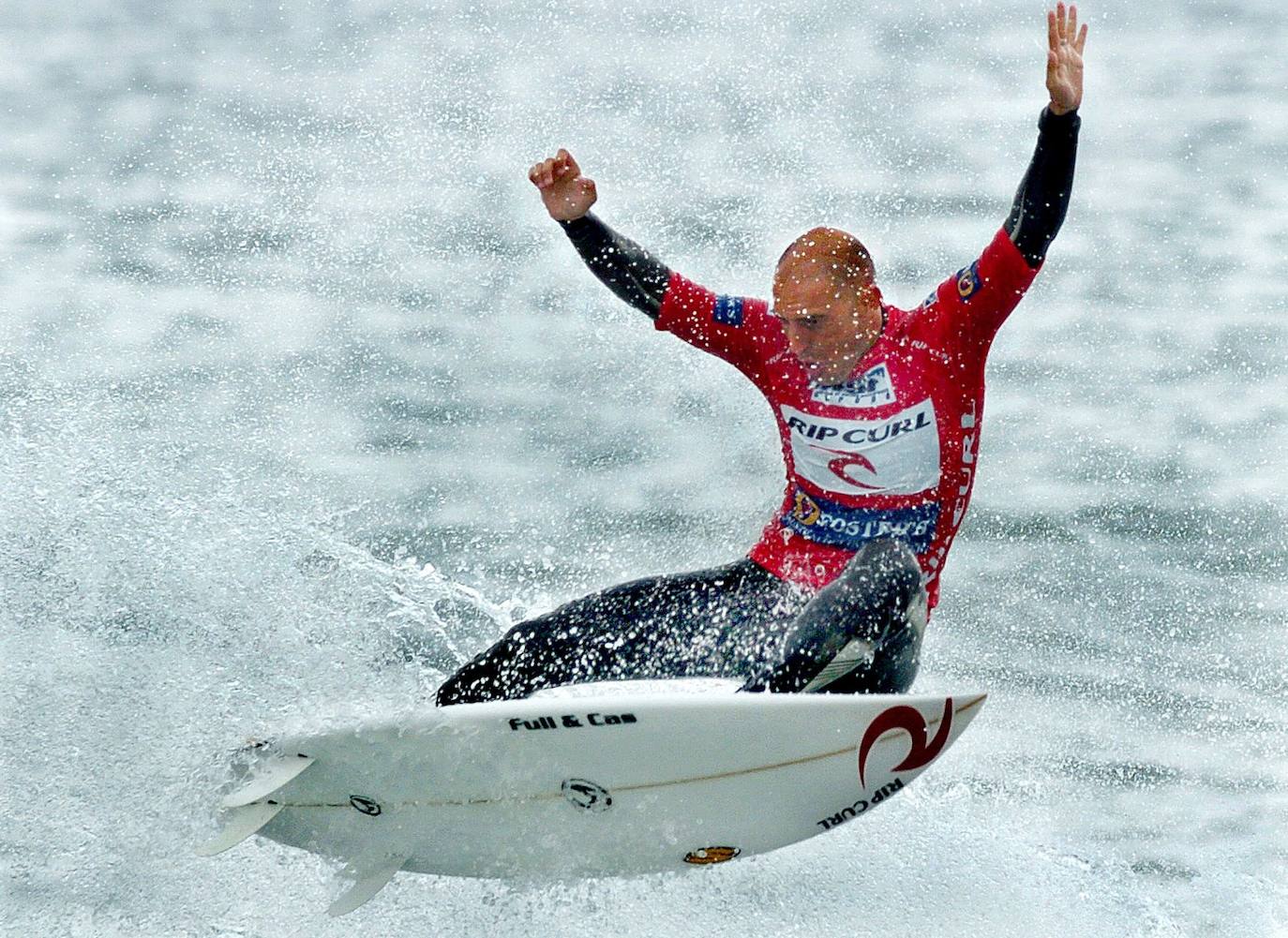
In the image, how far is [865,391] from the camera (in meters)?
4.80

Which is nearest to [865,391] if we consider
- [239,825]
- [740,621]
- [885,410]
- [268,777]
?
[885,410]

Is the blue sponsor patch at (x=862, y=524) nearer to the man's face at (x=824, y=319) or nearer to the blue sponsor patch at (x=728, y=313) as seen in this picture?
the man's face at (x=824, y=319)

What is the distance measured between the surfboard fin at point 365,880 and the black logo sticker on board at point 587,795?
2.23 ft

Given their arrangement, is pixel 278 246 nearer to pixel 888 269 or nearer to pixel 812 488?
pixel 888 269

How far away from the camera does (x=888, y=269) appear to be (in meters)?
11.2

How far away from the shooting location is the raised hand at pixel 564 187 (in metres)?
5.04

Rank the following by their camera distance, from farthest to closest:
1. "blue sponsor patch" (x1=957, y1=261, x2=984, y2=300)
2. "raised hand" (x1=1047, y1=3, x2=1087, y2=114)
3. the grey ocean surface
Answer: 1. the grey ocean surface
2. "blue sponsor patch" (x1=957, y1=261, x2=984, y2=300)
3. "raised hand" (x1=1047, y1=3, x2=1087, y2=114)

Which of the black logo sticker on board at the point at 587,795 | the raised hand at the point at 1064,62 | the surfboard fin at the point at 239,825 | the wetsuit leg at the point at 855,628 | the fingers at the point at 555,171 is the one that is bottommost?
the surfboard fin at the point at 239,825

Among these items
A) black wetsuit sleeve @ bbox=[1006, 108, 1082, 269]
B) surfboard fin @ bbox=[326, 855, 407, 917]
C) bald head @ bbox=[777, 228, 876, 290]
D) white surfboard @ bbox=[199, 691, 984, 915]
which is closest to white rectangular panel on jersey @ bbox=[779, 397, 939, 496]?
bald head @ bbox=[777, 228, 876, 290]

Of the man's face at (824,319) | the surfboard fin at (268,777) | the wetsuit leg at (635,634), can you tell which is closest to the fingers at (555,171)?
the man's face at (824,319)

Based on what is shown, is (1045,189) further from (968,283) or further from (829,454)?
(829,454)

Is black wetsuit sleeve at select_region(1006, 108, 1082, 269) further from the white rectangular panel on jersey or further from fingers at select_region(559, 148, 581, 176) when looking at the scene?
fingers at select_region(559, 148, 581, 176)

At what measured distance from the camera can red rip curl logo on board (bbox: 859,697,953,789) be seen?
181 inches

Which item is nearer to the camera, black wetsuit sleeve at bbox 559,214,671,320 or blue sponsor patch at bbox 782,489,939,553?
blue sponsor patch at bbox 782,489,939,553
